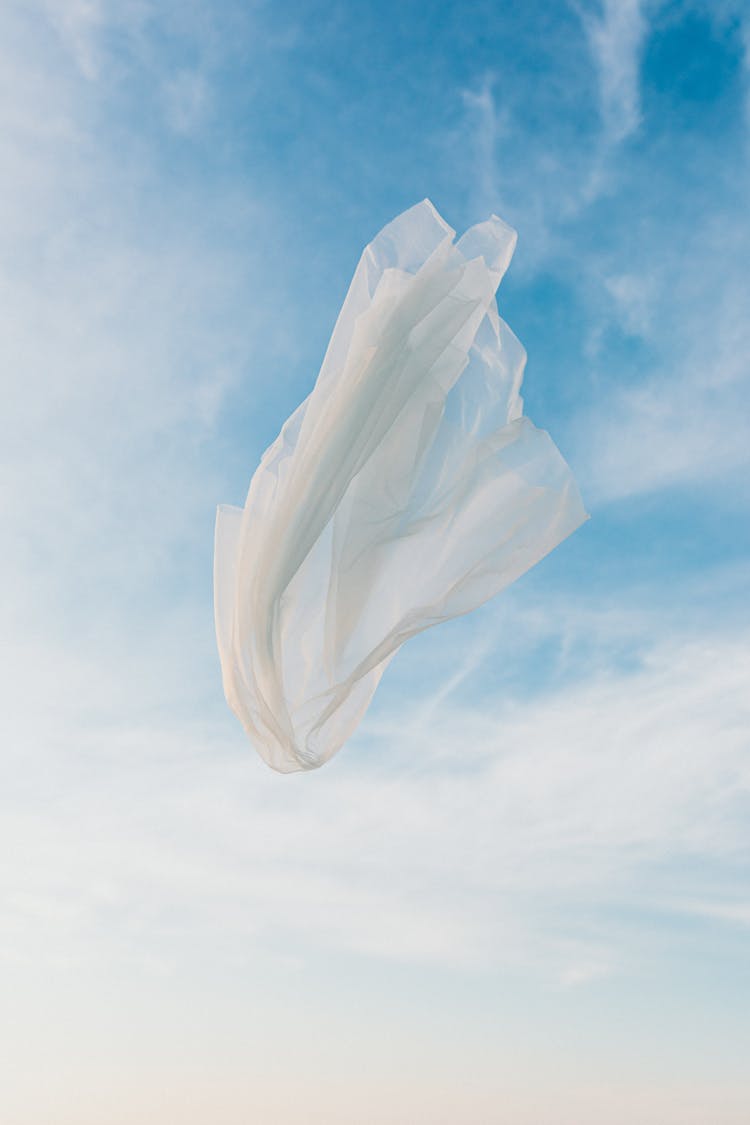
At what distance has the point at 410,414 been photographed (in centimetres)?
527

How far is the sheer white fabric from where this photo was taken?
5094 mm

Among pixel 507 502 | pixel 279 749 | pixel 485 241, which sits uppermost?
pixel 485 241

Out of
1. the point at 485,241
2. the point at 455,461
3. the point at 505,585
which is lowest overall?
the point at 505,585

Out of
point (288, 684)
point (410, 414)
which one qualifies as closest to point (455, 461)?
point (410, 414)

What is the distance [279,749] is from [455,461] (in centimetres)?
172

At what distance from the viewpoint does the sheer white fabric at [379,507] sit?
5.09 m

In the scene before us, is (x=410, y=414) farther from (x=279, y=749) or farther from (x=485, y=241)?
(x=279, y=749)

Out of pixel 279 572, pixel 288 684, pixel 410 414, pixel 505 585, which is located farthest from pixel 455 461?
pixel 288 684

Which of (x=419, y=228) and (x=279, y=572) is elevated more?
(x=419, y=228)

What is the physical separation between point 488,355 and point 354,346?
2.68 feet

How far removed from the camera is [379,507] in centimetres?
527

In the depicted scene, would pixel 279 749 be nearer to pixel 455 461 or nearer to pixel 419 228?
pixel 455 461

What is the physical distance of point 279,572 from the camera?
5.09m

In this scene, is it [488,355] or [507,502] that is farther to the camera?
[488,355]
